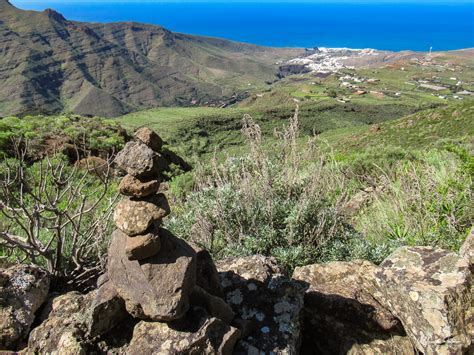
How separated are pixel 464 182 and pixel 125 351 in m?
5.27

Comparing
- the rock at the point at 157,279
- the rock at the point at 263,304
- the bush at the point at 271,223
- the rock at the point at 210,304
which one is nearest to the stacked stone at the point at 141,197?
the rock at the point at 157,279

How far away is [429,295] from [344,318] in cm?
90

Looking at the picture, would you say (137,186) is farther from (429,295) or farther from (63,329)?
(429,295)

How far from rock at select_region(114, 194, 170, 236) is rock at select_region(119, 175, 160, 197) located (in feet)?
0.33

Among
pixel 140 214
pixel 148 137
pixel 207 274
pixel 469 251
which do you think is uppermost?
pixel 148 137

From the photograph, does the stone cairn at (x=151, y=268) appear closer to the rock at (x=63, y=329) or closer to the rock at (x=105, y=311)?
the rock at (x=105, y=311)

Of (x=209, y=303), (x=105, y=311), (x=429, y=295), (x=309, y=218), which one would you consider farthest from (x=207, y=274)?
(x=309, y=218)

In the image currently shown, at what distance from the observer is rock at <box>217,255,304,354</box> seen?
3.46 m

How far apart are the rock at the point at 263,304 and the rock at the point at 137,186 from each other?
1512 millimetres

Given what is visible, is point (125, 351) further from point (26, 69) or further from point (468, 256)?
point (26, 69)

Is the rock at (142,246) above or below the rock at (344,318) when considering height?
above

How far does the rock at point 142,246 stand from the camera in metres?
2.99

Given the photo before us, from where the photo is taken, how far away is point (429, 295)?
351 centimetres

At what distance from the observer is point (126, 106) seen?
167 m
